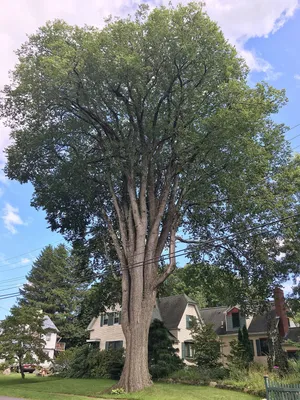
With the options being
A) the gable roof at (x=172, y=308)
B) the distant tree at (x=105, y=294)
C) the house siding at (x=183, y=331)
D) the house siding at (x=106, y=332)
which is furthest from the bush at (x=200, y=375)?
the house siding at (x=106, y=332)

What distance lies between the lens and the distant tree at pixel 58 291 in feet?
163

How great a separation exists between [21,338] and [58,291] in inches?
1366

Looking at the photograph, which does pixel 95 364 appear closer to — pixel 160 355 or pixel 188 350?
pixel 160 355

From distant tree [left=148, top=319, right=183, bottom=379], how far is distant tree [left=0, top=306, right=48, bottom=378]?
248 inches

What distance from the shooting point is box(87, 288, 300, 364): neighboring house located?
92.7ft

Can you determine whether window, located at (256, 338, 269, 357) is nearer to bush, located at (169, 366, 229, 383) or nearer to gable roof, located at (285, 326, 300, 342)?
gable roof, located at (285, 326, 300, 342)

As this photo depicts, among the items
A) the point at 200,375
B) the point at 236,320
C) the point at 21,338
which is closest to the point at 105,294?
the point at 21,338

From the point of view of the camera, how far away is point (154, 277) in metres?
15.7

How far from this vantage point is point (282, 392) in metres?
8.79

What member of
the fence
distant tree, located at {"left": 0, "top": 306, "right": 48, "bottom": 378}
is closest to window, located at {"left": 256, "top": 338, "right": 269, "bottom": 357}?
distant tree, located at {"left": 0, "top": 306, "right": 48, "bottom": 378}

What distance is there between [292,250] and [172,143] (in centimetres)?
969

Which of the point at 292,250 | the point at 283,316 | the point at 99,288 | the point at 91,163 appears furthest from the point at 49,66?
the point at 283,316

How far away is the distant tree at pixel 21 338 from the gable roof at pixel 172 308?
13.0 m

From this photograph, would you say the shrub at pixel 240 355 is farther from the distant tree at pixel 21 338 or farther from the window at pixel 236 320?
the distant tree at pixel 21 338
